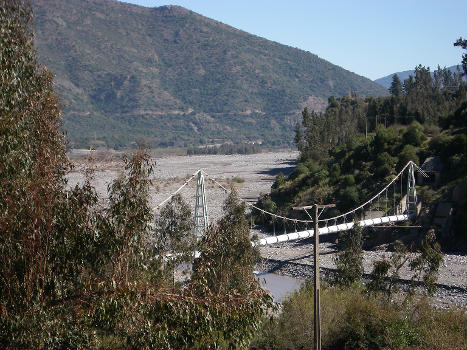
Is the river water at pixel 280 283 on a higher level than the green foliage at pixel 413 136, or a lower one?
lower

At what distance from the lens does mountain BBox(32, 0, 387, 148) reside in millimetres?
107812

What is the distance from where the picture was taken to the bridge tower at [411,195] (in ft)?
69.6

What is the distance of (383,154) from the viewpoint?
82.6 ft

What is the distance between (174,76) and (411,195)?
11526cm

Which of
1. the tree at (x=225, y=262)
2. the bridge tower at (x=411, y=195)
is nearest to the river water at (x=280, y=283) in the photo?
the bridge tower at (x=411, y=195)

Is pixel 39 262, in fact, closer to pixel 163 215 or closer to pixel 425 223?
pixel 163 215

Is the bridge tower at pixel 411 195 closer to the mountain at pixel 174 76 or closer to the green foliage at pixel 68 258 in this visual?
the green foliage at pixel 68 258

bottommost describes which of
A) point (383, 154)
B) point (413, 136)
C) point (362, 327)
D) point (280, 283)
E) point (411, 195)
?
point (280, 283)

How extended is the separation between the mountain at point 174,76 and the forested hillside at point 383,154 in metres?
56.0

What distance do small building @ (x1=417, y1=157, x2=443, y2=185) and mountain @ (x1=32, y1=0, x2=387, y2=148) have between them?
6641cm

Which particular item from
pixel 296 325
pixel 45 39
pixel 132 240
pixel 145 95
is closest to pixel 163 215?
pixel 296 325

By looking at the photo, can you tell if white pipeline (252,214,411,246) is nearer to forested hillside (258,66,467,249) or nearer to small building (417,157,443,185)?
forested hillside (258,66,467,249)

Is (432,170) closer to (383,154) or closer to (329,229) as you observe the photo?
(383,154)

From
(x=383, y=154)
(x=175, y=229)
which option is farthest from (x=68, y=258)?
(x=383, y=154)
